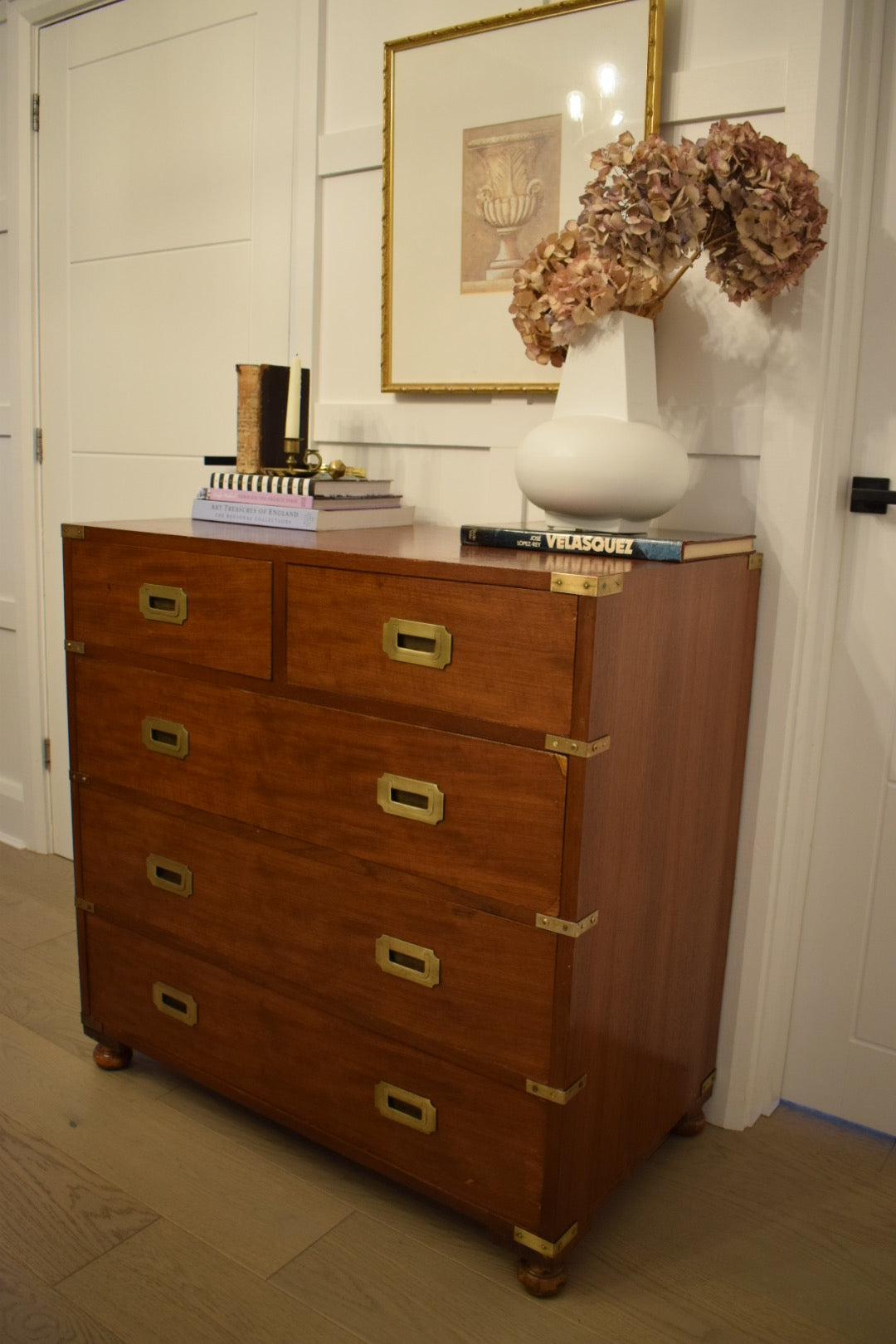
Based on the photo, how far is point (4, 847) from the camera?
9.78 feet

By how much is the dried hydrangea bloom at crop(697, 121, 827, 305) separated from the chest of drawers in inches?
16.5

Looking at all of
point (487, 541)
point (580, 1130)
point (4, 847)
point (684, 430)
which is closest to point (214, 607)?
point (487, 541)

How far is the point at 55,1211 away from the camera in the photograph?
5.16ft

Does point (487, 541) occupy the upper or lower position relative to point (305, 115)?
lower

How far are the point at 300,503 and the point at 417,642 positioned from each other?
19.4 inches

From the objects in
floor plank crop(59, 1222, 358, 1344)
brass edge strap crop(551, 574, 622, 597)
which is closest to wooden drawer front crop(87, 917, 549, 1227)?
floor plank crop(59, 1222, 358, 1344)

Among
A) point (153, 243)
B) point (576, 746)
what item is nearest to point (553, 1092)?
point (576, 746)

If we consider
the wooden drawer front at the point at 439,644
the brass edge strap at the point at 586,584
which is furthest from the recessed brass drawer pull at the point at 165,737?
the brass edge strap at the point at 586,584

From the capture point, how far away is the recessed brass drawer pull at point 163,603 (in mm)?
1679

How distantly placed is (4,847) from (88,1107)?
131cm

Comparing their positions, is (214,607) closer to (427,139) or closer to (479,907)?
(479,907)

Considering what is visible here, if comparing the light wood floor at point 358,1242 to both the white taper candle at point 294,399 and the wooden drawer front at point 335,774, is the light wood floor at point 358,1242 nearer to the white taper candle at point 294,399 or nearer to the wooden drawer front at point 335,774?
the wooden drawer front at point 335,774

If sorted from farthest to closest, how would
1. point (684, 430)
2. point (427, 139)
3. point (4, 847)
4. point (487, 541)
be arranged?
point (4, 847)
point (427, 139)
point (684, 430)
point (487, 541)

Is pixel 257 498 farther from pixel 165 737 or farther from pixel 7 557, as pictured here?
pixel 7 557
